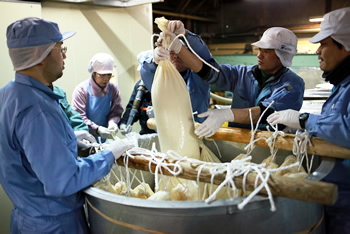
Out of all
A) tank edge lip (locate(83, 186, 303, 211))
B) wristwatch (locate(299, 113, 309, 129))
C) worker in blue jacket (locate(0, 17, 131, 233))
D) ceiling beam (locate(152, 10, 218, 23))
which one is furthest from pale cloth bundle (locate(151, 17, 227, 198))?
ceiling beam (locate(152, 10, 218, 23))

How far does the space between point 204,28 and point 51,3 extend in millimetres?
4334

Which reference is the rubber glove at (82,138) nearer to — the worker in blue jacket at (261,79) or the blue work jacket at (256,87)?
the worker in blue jacket at (261,79)

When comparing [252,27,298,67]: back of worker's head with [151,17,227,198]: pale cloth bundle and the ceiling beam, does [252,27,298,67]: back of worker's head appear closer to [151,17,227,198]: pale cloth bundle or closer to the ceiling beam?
[151,17,227,198]: pale cloth bundle

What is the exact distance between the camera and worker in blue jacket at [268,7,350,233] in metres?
1.32

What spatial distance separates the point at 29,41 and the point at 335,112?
128cm

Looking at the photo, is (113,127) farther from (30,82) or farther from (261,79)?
(30,82)

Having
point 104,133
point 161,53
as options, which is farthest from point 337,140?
point 104,133

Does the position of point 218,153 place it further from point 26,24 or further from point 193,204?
point 26,24

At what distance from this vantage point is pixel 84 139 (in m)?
1.67

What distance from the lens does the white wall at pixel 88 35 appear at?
94.1 inches

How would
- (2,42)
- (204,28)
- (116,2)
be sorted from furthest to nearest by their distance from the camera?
(204,28), (116,2), (2,42)

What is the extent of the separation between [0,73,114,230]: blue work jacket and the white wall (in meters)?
1.31

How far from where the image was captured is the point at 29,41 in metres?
1.20

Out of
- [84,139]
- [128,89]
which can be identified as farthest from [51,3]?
[84,139]
